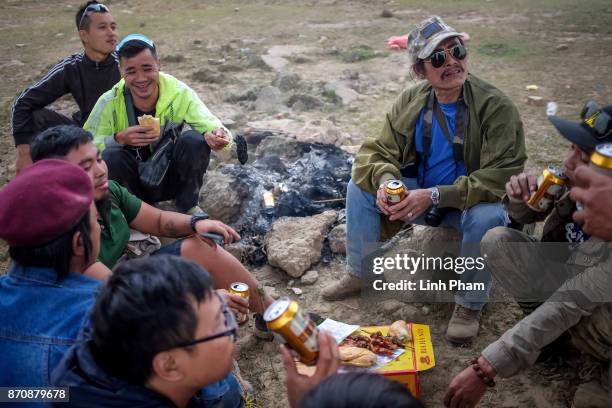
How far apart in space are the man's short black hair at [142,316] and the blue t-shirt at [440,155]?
2.32 metres

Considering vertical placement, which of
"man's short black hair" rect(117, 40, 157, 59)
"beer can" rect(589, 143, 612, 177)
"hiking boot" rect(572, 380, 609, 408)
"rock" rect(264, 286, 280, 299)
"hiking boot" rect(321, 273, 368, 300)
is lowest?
"rock" rect(264, 286, 280, 299)

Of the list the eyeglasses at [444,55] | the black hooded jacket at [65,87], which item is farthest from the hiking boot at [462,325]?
the black hooded jacket at [65,87]

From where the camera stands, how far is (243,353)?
139 inches

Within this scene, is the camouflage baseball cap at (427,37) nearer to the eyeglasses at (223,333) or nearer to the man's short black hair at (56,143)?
the man's short black hair at (56,143)

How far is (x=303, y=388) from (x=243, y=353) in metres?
1.63

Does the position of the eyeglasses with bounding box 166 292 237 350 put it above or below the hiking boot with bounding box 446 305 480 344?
above

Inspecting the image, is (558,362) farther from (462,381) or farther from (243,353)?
(243,353)

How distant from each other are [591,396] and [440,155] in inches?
66.7

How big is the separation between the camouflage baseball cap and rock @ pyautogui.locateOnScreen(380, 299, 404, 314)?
1.62 meters

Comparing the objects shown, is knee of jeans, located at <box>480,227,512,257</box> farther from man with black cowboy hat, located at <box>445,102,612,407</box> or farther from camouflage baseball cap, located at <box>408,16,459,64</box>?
camouflage baseball cap, located at <box>408,16,459,64</box>

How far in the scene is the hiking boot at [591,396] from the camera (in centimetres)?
267

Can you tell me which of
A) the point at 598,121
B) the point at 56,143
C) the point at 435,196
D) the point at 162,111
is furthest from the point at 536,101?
the point at 56,143

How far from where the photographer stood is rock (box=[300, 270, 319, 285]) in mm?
4160

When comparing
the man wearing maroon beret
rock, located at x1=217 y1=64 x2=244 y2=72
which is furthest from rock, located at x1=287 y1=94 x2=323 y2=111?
the man wearing maroon beret
